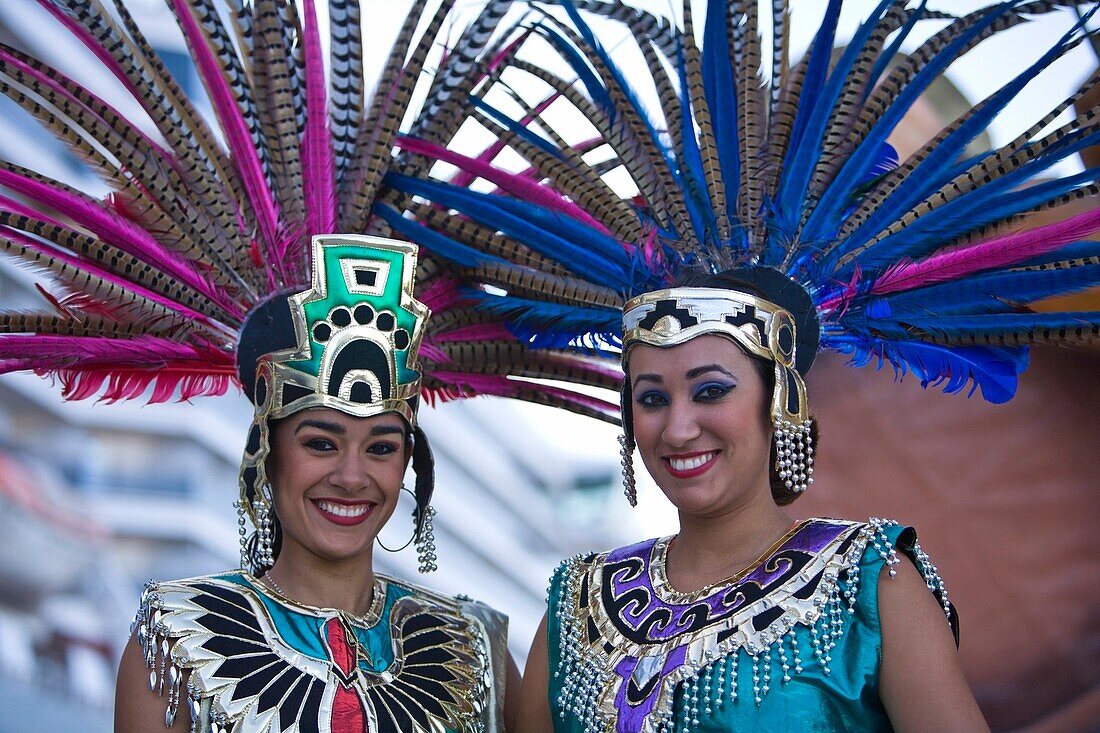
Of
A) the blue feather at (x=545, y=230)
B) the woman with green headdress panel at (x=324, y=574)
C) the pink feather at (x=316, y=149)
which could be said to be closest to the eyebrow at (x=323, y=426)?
the woman with green headdress panel at (x=324, y=574)

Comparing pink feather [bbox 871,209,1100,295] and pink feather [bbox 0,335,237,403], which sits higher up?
pink feather [bbox 871,209,1100,295]

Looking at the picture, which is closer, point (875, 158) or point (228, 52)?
point (875, 158)

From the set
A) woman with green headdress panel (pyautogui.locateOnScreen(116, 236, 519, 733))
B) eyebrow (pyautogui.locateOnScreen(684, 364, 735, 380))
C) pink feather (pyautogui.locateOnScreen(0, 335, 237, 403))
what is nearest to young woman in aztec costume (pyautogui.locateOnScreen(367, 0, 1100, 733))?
eyebrow (pyautogui.locateOnScreen(684, 364, 735, 380))

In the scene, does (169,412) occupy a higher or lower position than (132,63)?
lower

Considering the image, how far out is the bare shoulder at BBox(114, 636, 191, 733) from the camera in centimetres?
252

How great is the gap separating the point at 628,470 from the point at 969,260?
87 cm

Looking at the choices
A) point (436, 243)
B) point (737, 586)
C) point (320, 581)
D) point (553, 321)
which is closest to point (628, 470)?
point (737, 586)

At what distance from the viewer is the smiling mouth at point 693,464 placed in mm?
2496

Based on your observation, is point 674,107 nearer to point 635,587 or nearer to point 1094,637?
point 635,587

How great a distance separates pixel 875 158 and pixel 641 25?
2.31 feet

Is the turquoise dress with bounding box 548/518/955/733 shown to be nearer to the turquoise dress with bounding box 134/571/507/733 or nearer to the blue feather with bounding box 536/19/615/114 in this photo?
the turquoise dress with bounding box 134/571/507/733

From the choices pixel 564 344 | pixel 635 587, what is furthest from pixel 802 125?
pixel 635 587

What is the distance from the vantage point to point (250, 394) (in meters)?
2.86

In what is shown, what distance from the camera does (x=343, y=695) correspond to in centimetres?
259
